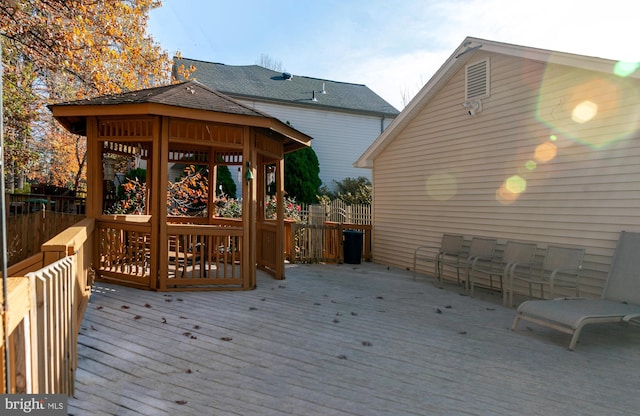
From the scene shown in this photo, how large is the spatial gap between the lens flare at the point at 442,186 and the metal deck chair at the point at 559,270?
2417 millimetres

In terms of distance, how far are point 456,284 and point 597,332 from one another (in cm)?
312

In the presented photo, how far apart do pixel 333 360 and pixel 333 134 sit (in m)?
16.8

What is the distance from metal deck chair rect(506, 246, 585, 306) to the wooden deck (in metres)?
0.64

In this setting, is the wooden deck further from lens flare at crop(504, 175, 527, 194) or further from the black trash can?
the black trash can

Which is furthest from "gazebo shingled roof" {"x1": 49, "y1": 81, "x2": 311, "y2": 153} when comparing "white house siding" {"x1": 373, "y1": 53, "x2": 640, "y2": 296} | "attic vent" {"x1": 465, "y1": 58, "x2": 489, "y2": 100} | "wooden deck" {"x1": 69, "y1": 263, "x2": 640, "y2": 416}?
"attic vent" {"x1": 465, "y1": 58, "x2": 489, "y2": 100}

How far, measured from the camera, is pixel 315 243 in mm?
10539

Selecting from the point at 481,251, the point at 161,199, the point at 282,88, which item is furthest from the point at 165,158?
the point at 282,88

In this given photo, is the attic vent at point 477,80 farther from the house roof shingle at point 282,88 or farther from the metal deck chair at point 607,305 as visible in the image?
the house roof shingle at point 282,88

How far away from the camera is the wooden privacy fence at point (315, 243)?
34.1ft

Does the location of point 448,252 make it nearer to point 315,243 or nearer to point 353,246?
point 353,246

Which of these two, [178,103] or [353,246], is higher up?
[178,103]

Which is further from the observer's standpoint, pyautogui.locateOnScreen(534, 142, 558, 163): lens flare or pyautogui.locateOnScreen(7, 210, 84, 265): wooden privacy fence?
Answer: pyautogui.locateOnScreen(7, 210, 84, 265): wooden privacy fence

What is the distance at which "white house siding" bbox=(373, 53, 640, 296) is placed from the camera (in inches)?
235

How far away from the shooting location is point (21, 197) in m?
12.4
